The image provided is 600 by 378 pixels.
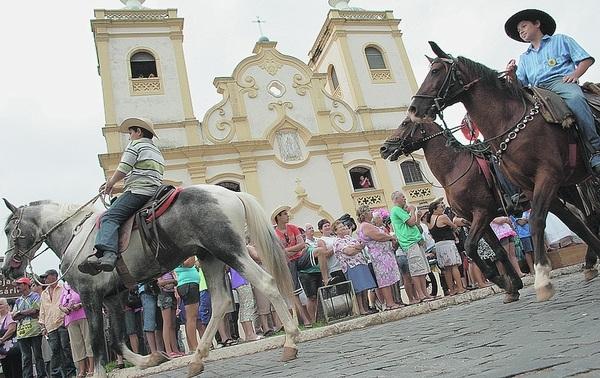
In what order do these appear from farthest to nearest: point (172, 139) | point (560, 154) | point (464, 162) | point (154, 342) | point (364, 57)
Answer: point (364, 57) < point (172, 139) < point (154, 342) < point (464, 162) < point (560, 154)

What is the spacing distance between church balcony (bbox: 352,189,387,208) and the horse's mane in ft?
62.9

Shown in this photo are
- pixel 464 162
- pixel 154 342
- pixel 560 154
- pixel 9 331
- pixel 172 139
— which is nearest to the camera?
pixel 560 154

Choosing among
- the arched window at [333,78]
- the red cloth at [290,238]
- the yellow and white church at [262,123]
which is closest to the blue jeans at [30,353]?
the red cloth at [290,238]

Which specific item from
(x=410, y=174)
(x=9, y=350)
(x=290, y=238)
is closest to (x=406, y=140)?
(x=290, y=238)

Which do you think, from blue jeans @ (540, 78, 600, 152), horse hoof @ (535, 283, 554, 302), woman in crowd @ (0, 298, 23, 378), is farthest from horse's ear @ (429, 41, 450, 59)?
woman in crowd @ (0, 298, 23, 378)

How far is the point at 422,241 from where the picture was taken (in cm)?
925

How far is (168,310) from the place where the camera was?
7.98 m

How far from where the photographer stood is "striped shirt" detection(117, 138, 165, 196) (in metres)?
5.55

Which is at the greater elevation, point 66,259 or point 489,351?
point 66,259

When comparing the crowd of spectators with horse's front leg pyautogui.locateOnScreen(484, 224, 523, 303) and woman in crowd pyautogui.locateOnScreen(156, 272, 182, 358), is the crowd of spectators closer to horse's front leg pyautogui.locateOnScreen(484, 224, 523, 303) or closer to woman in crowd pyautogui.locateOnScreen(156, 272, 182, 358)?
woman in crowd pyautogui.locateOnScreen(156, 272, 182, 358)

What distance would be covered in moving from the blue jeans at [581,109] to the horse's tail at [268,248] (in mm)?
3284

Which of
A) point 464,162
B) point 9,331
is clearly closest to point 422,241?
point 464,162

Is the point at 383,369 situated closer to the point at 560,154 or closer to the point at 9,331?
the point at 560,154

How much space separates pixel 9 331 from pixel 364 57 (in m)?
23.7
